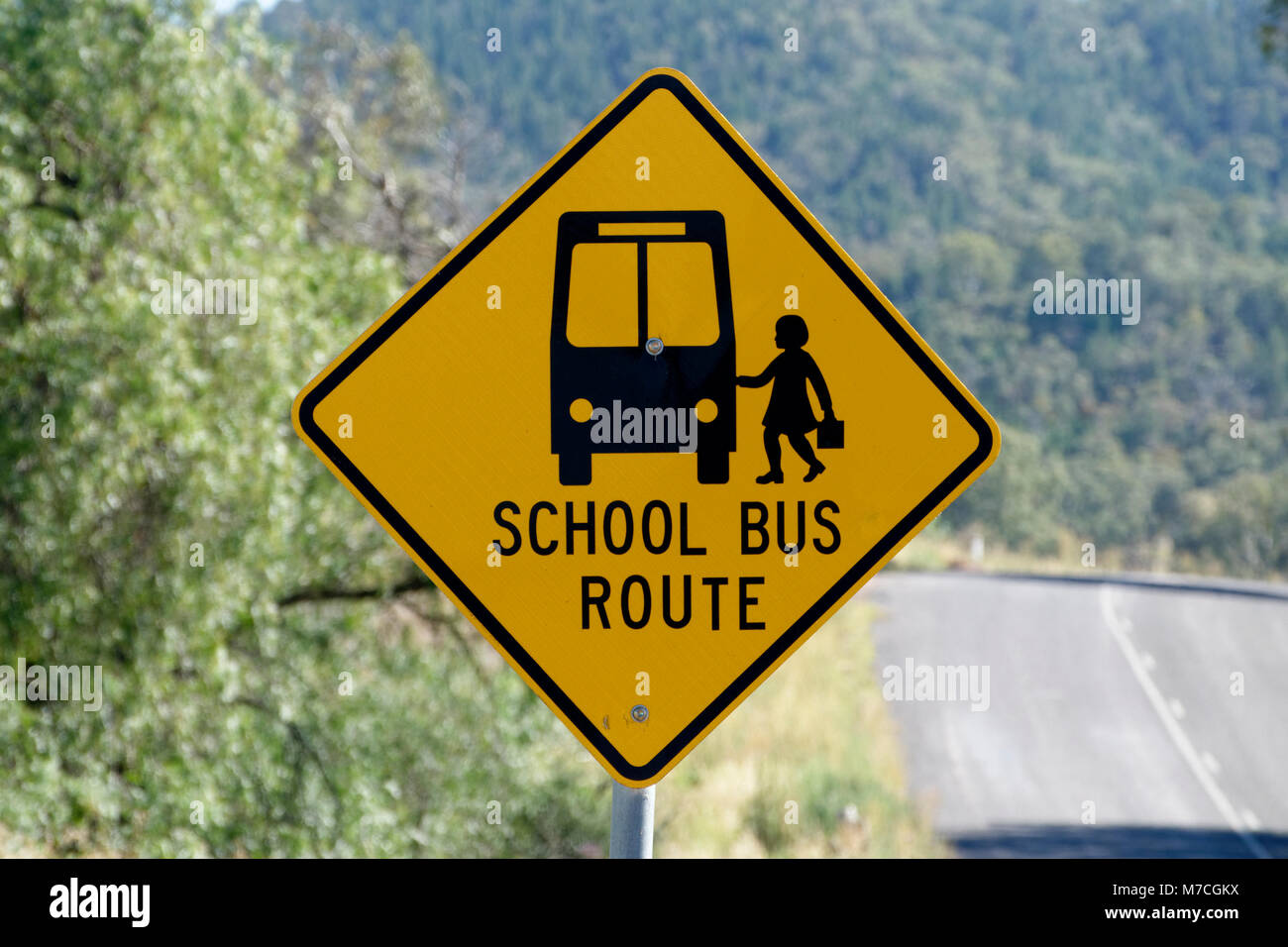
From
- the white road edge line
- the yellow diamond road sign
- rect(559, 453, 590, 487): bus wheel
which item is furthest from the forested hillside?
rect(559, 453, 590, 487): bus wheel

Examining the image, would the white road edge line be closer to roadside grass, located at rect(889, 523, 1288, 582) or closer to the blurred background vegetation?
the blurred background vegetation

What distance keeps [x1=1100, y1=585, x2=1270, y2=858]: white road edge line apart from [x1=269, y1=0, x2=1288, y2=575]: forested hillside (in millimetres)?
13882

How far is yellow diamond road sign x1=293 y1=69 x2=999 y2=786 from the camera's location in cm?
226

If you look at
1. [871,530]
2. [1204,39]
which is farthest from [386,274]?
[1204,39]

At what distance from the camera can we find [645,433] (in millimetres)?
2283

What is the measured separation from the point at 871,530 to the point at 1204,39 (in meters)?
85.5

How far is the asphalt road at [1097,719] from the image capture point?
13484mm

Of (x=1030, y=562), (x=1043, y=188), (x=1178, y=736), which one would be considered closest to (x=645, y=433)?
(x=1178, y=736)

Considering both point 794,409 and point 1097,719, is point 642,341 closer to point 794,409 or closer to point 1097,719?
point 794,409

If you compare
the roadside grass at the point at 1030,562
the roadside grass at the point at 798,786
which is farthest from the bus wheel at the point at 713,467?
the roadside grass at the point at 1030,562

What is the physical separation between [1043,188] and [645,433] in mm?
74757

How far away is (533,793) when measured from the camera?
906 centimetres

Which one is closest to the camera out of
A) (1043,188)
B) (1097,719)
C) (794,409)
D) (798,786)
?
(794,409)
